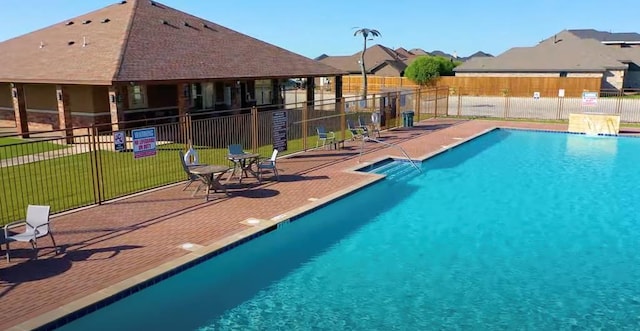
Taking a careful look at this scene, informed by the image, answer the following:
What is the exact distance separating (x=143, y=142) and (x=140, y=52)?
1136cm

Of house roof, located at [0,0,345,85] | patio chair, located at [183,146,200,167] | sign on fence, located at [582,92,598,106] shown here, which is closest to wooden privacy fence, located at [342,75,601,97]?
sign on fence, located at [582,92,598,106]

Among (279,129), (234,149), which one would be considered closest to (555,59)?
(279,129)

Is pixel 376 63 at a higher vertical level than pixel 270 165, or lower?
higher

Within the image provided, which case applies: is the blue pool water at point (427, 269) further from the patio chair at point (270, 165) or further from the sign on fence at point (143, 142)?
the sign on fence at point (143, 142)

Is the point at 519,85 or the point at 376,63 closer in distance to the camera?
the point at 519,85

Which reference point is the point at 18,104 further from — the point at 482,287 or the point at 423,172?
the point at 482,287

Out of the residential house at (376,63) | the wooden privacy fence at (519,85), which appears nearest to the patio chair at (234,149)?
the wooden privacy fence at (519,85)

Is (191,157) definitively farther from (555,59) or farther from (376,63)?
(376,63)

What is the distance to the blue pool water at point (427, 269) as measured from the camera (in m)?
7.23

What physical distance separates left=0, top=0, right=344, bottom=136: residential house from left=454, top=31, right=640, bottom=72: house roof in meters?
31.8

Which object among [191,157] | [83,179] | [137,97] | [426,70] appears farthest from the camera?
[426,70]

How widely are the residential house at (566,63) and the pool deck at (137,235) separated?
4404cm

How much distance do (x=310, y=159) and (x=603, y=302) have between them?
10.8 m

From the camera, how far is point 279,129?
16484 millimetres
